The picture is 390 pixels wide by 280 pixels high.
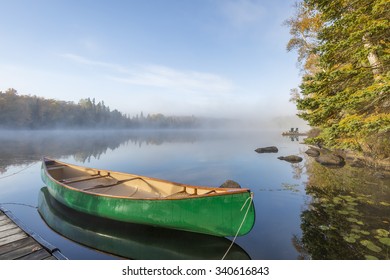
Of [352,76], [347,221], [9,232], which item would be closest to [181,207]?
[9,232]

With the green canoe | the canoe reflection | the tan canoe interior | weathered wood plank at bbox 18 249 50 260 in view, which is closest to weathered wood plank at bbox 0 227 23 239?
weathered wood plank at bbox 18 249 50 260

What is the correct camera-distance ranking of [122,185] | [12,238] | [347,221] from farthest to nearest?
[122,185]
[347,221]
[12,238]

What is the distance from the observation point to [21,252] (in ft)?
18.1

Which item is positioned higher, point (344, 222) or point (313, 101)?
point (313, 101)

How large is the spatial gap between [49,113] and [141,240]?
117 metres

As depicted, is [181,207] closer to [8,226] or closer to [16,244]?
[16,244]

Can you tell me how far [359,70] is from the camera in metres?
8.15

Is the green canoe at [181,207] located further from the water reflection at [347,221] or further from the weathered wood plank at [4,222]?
the water reflection at [347,221]

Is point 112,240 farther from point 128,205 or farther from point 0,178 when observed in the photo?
point 0,178

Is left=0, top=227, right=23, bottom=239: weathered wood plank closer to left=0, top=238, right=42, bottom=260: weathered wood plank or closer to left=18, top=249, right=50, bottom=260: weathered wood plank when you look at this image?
left=0, top=238, right=42, bottom=260: weathered wood plank

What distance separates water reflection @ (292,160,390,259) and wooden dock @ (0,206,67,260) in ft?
24.8

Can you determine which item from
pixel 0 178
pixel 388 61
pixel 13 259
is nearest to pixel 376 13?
pixel 388 61

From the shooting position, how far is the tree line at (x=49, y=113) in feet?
282

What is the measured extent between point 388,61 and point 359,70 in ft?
3.37
